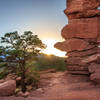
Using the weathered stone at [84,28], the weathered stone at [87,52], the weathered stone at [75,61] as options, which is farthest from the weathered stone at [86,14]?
the weathered stone at [75,61]

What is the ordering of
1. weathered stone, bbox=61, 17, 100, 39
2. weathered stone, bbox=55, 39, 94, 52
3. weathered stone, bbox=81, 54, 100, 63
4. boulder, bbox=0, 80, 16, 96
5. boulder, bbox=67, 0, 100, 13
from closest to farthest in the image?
boulder, bbox=0, 80, 16, 96 < weathered stone, bbox=81, 54, 100, 63 < weathered stone, bbox=61, 17, 100, 39 < weathered stone, bbox=55, 39, 94, 52 < boulder, bbox=67, 0, 100, 13

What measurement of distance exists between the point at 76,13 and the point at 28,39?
927cm

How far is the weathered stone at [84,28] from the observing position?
15875 millimetres

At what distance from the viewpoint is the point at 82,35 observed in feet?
53.5

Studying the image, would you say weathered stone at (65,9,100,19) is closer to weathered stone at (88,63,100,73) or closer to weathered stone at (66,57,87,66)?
weathered stone at (66,57,87,66)

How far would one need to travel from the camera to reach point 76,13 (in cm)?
1720

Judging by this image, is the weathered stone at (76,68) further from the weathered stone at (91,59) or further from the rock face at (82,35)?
the weathered stone at (91,59)

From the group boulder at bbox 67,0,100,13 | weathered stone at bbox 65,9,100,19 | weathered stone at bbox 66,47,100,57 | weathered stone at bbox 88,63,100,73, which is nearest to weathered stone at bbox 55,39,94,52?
weathered stone at bbox 66,47,100,57

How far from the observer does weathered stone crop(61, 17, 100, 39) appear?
15.9 meters

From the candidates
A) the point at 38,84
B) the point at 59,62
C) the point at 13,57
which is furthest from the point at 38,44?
the point at 59,62

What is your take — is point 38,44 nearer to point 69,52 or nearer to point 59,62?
point 69,52

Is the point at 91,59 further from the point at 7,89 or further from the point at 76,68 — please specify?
the point at 7,89

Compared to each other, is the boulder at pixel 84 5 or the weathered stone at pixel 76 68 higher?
the boulder at pixel 84 5

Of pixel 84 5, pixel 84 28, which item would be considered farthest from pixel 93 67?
pixel 84 5
